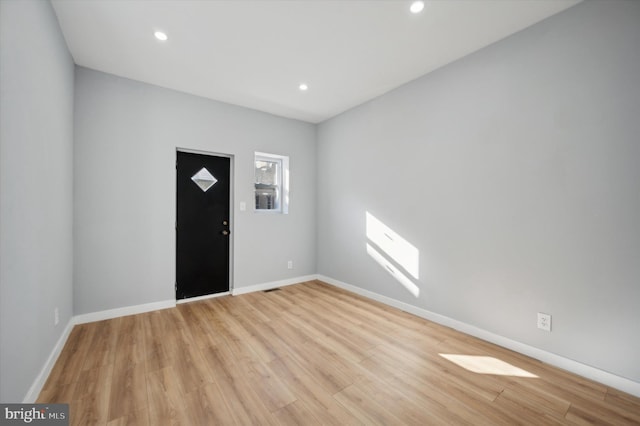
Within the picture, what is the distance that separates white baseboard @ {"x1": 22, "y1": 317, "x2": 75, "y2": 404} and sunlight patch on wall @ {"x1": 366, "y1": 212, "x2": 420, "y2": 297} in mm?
3456

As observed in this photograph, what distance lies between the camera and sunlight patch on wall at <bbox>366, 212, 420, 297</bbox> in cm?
329

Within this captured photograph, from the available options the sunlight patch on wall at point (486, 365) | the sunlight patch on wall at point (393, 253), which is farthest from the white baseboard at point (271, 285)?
the sunlight patch on wall at point (486, 365)

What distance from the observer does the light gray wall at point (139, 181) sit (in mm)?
3025

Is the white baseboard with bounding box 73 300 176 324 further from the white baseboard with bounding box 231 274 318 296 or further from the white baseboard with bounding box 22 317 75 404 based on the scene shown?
the white baseboard with bounding box 231 274 318 296

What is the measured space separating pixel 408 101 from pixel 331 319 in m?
2.93

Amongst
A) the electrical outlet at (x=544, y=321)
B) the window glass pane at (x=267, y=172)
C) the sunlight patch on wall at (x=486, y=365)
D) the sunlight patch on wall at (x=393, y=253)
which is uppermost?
the window glass pane at (x=267, y=172)

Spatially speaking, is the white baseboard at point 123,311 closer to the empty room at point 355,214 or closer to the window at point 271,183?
the empty room at point 355,214

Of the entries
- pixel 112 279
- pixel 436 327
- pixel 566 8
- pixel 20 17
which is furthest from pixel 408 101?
pixel 112 279

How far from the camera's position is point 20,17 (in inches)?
62.2

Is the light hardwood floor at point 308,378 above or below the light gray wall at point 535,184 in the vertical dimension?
below

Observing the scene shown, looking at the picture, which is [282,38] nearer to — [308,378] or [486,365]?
[308,378]

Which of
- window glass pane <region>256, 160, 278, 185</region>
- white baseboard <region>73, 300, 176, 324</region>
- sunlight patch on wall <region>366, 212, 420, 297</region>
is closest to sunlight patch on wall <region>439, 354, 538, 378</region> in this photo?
sunlight patch on wall <region>366, 212, 420, 297</region>

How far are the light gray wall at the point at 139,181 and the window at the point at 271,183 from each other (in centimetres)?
25

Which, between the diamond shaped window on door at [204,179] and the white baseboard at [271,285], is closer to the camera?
the diamond shaped window on door at [204,179]
